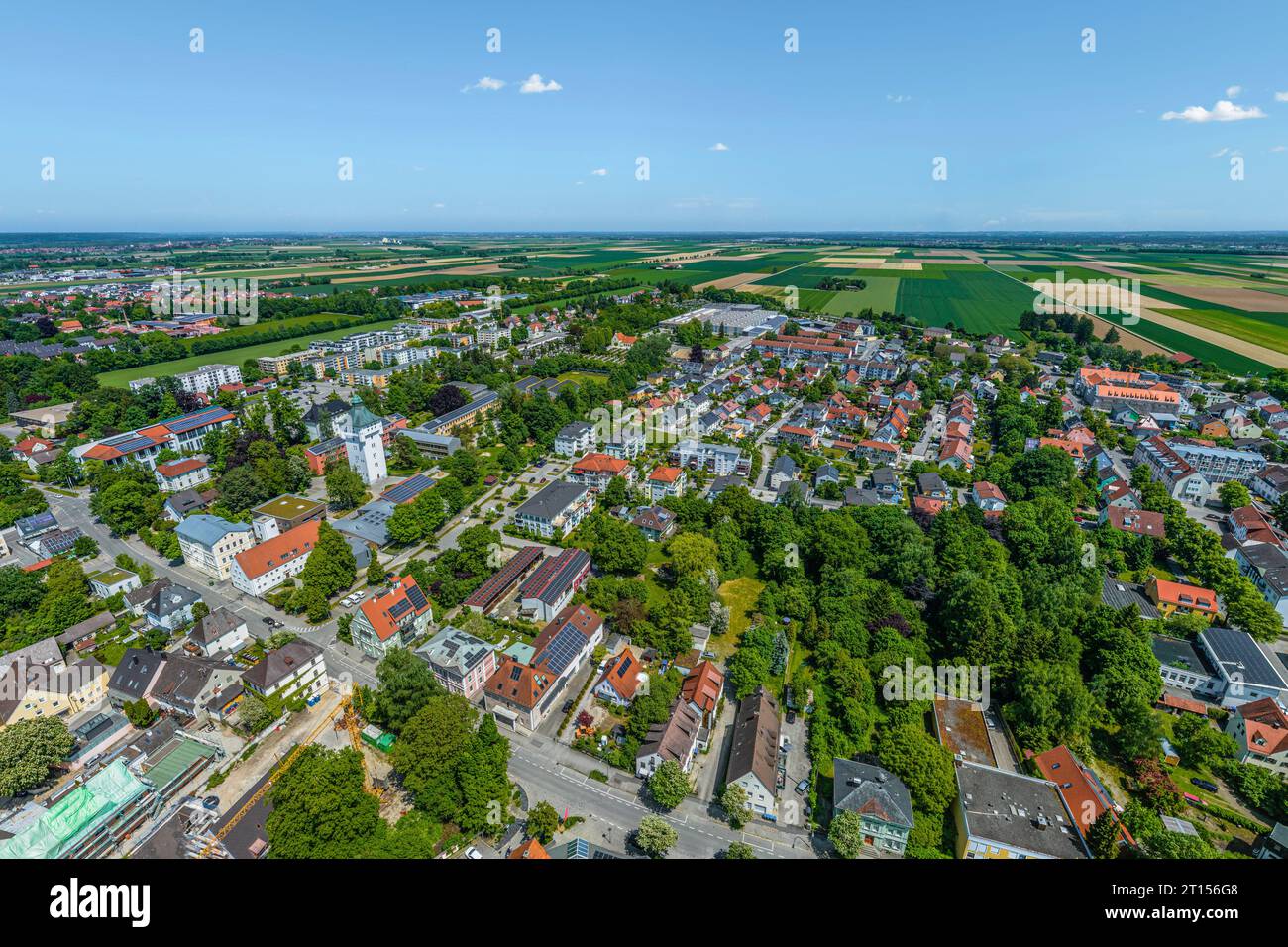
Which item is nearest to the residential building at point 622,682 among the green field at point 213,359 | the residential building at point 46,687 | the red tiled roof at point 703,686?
the red tiled roof at point 703,686

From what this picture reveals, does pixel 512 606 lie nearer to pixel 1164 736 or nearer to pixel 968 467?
pixel 1164 736

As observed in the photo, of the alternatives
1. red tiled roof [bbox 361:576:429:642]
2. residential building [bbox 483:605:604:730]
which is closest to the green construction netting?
red tiled roof [bbox 361:576:429:642]

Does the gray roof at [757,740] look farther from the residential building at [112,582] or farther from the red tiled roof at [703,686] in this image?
the residential building at [112,582]

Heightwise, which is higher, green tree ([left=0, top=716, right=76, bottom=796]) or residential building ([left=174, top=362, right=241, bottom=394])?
residential building ([left=174, top=362, right=241, bottom=394])

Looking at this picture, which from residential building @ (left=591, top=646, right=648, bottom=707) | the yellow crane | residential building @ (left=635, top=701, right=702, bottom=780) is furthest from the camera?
residential building @ (left=591, top=646, right=648, bottom=707)

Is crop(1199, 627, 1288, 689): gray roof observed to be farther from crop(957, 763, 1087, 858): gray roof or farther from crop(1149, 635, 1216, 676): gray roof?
crop(957, 763, 1087, 858): gray roof

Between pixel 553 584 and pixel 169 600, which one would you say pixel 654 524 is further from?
pixel 169 600
